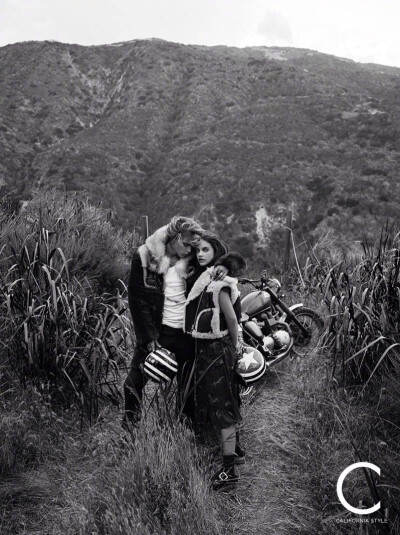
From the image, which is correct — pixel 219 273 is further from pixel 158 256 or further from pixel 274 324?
pixel 274 324

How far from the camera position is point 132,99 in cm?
4350

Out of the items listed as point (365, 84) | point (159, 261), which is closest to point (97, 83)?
point (365, 84)

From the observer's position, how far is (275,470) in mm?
2707

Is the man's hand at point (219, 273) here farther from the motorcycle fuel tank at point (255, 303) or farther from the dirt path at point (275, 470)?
the motorcycle fuel tank at point (255, 303)

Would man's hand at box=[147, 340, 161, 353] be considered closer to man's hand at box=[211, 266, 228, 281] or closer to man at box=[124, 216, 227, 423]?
man at box=[124, 216, 227, 423]

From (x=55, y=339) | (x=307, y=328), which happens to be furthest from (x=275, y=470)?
(x=307, y=328)

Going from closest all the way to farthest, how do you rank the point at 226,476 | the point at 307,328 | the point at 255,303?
the point at 226,476 → the point at 255,303 → the point at 307,328

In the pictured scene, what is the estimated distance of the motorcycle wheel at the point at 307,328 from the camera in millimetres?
4906

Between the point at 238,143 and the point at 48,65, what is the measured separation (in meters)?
26.8

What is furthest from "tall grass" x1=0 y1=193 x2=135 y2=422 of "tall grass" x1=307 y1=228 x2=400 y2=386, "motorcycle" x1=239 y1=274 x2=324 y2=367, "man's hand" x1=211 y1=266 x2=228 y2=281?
"tall grass" x1=307 y1=228 x2=400 y2=386

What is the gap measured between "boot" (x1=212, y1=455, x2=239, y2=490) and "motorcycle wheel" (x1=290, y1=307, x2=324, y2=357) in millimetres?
2478

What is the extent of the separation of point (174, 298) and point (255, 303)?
2.05 m

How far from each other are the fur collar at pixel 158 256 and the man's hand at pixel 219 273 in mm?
223

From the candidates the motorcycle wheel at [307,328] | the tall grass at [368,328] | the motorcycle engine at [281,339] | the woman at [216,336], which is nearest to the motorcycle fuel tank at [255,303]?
the motorcycle engine at [281,339]
